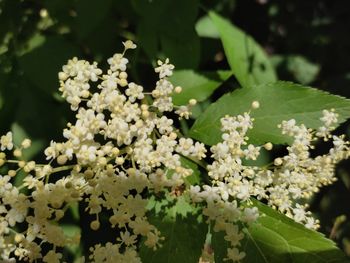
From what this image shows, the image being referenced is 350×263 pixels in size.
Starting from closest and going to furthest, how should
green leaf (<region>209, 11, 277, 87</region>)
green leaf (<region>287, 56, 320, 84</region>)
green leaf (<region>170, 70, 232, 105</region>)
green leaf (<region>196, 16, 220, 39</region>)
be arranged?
green leaf (<region>170, 70, 232, 105</region>), green leaf (<region>209, 11, 277, 87</region>), green leaf (<region>196, 16, 220, 39</region>), green leaf (<region>287, 56, 320, 84</region>)

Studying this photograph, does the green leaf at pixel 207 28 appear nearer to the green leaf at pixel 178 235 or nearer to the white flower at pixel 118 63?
the white flower at pixel 118 63

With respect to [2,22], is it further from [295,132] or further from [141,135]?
[295,132]

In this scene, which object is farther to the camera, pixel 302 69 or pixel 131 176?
pixel 302 69

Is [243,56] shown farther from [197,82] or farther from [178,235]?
[178,235]

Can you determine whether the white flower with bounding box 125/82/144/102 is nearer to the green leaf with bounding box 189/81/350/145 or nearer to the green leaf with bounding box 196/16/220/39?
the green leaf with bounding box 189/81/350/145

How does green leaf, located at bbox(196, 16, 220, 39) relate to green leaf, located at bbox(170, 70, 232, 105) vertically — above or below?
above

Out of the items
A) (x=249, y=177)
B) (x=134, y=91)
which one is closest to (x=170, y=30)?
(x=134, y=91)

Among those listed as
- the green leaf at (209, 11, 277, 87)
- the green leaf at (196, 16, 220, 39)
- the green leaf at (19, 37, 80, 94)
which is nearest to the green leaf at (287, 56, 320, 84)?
the green leaf at (209, 11, 277, 87)
